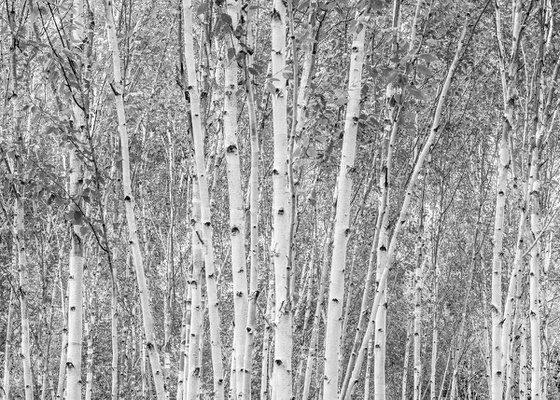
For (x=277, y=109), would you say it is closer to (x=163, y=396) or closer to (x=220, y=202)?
(x=163, y=396)

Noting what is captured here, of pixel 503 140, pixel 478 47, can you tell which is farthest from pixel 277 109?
pixel 478 47

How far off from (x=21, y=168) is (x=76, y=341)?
1.52 metres

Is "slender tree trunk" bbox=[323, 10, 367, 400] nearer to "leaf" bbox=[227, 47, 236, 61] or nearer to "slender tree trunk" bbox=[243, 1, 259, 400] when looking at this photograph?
"slender tree trunk" bbox=[243, 1, 259, 400]

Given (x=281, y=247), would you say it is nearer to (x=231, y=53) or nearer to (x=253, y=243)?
(x=253, y=243)

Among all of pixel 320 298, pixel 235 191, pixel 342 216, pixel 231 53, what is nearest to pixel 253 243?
pixel 235 191

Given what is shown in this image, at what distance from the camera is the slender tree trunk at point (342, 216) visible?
280cm

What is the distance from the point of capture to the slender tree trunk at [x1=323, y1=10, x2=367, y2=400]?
280cm

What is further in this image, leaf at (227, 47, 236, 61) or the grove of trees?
the grove of trees

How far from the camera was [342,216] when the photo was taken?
2.81 metres

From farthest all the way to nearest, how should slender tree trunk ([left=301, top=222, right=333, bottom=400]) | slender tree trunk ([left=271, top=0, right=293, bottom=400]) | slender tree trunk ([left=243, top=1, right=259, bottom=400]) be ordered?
slender tree trunk ([left=301, top=222, right=333, bottom=400]), slender tree trunk ([left=243, top=1, right=259, bottom=400]), slender tree trunk ([left=271, top=0, right=293, bottom=400])

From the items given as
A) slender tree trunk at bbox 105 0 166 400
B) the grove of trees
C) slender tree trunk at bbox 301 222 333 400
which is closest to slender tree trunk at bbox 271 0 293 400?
the grove of trees

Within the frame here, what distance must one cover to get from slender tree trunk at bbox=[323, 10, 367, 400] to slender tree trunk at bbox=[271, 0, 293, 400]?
21 cm

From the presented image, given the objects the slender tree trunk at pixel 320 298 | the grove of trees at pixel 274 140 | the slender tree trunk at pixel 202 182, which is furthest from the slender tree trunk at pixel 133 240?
the slender tree trunk at pixel 320 298

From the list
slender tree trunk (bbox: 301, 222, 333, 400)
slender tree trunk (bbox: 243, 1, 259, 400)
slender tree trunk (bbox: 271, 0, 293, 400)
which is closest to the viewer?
slender tree trunk (bbox: 271, 0, 293, 400)
